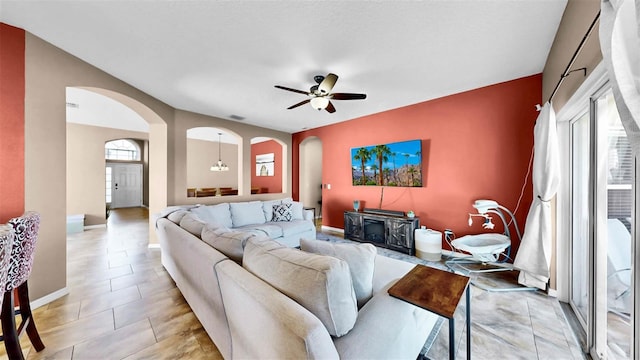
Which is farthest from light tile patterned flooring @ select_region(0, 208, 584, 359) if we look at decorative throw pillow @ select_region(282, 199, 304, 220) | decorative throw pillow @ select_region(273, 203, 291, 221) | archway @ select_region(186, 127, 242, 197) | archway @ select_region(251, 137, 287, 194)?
archway @ select_region(186, 127, 242, 197)

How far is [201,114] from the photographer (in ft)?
14.6

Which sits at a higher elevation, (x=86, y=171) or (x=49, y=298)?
(x=86, y=171)

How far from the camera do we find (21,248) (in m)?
1.46

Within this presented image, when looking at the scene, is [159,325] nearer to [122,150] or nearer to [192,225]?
[192,225]

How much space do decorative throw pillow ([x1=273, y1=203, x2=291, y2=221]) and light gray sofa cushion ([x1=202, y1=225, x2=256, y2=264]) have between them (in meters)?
2.37

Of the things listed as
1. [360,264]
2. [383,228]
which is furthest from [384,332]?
[383,228]

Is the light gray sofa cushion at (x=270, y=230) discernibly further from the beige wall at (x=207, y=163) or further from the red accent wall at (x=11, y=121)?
the beige wall at (x=207, y=163)

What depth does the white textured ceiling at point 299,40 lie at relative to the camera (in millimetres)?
1743

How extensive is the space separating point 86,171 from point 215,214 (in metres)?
4.75

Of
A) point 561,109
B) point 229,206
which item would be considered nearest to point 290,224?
point 229,206

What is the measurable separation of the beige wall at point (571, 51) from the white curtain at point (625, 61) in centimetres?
75

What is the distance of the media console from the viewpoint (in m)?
3.62

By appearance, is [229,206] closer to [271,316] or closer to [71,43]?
[71,43]

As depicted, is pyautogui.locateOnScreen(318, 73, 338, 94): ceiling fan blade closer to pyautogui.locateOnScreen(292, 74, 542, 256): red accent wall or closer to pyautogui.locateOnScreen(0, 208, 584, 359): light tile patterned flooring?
pyautogui.locateOnScreen(292, 74, 542, 256): red accent wall
